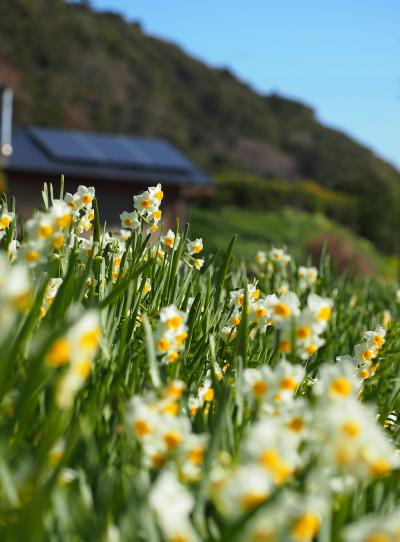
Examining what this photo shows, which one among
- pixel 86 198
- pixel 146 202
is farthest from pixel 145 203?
pixel 86 198

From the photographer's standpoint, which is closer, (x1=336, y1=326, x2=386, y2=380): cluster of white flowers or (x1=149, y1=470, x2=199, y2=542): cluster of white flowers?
(x1=149, y1=470, x2=199, y2=542): cluster of white flowers

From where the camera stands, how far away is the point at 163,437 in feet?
3.99

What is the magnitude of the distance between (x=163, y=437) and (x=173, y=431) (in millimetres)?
19

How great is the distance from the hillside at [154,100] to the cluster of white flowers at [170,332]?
29418 mm

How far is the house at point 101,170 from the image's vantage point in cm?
1535

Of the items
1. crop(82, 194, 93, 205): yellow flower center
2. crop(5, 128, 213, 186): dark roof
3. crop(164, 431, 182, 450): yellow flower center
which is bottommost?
crop(5, 128, 213, 186): dark roof

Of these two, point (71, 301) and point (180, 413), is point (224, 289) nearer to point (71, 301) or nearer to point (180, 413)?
point (71, 301)

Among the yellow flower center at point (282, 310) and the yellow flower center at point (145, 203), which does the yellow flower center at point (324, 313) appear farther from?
the yellow flower center at point (145, 203)

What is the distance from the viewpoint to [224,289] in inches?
102

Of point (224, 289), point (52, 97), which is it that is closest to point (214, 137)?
point (52, 97)

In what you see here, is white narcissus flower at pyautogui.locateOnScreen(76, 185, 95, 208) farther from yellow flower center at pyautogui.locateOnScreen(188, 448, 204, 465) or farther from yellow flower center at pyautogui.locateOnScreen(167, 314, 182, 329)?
yellow flower center at pyautogui.locateOnScreen(188, 448, 204, 465)

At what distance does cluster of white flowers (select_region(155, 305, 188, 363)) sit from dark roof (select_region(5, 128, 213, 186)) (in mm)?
13334

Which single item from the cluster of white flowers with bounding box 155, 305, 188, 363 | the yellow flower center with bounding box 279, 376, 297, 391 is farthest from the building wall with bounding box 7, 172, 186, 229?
the yellow flower center with bounding box 279, 376, 297, 391

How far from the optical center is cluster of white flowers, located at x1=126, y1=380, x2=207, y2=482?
1.20 meters
